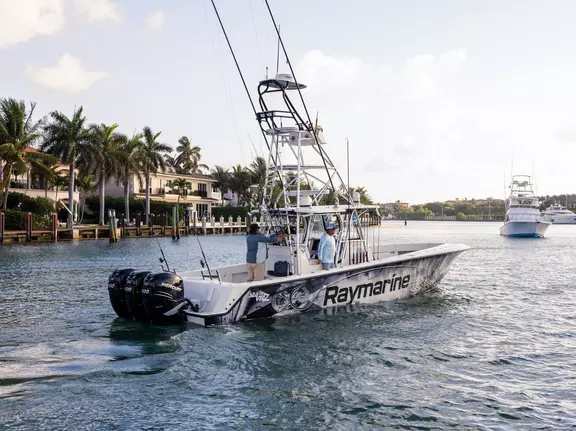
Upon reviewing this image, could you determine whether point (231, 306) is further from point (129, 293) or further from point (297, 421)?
point (297, 421)

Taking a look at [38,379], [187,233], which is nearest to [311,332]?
[38,379]

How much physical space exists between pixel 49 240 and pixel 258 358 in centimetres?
3921

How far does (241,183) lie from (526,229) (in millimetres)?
45742

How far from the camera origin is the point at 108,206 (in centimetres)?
6656

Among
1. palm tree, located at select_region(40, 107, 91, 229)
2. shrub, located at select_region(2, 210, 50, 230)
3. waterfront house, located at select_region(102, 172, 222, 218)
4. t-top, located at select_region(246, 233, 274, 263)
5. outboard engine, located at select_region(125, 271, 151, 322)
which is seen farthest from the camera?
waterfront house, located at select_region(102, 172, 222, 218)

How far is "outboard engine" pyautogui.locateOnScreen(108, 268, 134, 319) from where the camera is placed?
39.3 ft

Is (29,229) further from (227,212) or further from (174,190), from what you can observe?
(227,212)

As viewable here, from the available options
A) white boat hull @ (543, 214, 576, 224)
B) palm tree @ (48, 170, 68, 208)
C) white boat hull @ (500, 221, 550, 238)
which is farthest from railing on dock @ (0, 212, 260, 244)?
white boat hull @ (543, 214, 576, 224)

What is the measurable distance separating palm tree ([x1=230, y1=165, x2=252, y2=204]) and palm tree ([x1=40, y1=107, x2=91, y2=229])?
131 ft

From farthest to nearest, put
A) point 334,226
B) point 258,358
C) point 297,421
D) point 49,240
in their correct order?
point 49,240
point 334,226
point 258,358
point 297,421

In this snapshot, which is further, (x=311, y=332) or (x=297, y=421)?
(x=311, y=332)

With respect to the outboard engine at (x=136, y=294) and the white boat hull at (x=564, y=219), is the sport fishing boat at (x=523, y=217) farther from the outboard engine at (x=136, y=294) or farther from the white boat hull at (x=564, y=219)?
the white boat hull at (x=564, y=219)

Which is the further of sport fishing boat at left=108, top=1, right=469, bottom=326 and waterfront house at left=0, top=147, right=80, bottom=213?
waterfront house at left=0, top=147, right=80, bottom=213

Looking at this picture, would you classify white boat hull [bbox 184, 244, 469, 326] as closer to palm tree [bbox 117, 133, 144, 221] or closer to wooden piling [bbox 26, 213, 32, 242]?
wooden piling [bbox 26, 213, 32, 242]
